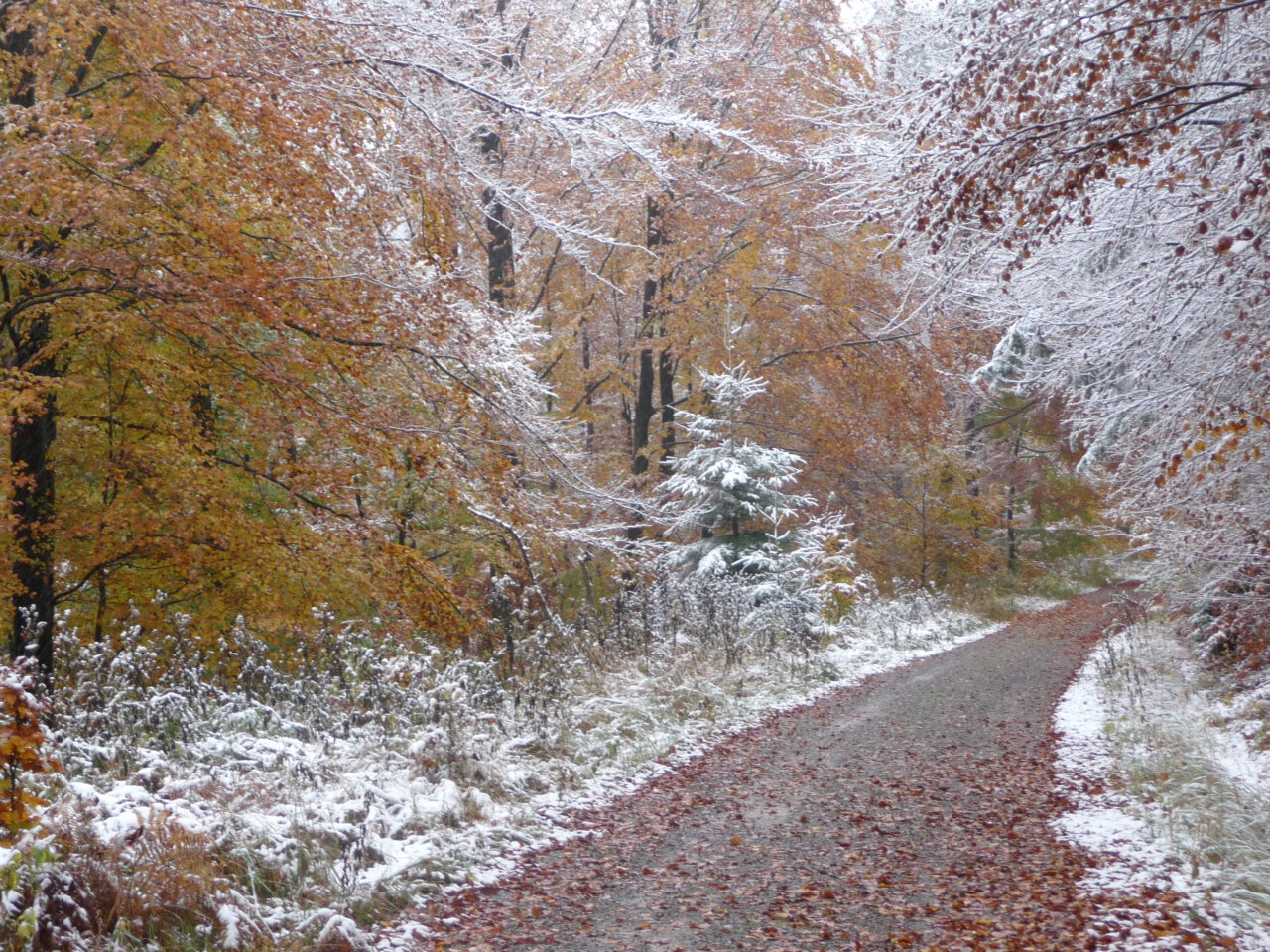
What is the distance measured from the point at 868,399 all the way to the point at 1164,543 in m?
7.20

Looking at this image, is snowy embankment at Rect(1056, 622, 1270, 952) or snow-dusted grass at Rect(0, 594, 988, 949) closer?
snow-dusted grass at Rect(0, 594, 988, 949)

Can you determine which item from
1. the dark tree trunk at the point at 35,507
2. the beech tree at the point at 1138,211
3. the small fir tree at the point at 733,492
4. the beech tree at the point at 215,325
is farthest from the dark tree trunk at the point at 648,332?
the dark tree trunk at the point at 35,507

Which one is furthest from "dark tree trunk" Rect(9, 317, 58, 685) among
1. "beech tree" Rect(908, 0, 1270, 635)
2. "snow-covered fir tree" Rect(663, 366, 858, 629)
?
"snow-covered fir tree" Rect(663, 366, 858, 629)

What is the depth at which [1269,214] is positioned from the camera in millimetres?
5301

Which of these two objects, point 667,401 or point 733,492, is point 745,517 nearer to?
point 733,492

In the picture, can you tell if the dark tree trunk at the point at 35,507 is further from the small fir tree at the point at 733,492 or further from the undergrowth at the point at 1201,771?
the undergrowth at the point at 1201,771

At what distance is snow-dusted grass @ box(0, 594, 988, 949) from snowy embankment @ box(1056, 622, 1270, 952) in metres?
3.41

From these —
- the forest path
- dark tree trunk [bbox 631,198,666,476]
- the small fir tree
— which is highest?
dark tree trunk [bbox 631,198,666,476]

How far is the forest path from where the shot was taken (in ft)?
15.6

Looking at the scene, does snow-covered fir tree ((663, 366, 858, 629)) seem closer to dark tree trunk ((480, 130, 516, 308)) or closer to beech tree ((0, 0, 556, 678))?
dark tree trunk ((480, 130, 516, 308))

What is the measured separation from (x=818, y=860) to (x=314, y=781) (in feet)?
10.4

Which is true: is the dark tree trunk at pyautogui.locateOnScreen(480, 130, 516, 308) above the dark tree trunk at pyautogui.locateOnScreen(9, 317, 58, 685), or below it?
above

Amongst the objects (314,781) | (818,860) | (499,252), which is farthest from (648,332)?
(314,781)

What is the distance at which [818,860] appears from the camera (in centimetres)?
585
